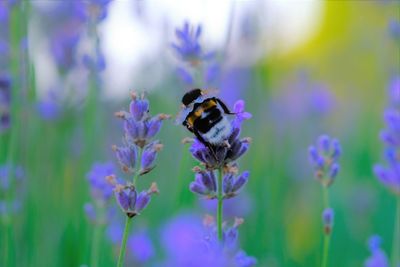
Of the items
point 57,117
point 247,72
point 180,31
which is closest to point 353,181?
point 247,72

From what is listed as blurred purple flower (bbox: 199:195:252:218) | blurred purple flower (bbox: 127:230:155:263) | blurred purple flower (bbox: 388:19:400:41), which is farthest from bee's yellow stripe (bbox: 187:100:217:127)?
blurred purple flower (bbox: 388:19:400:41)

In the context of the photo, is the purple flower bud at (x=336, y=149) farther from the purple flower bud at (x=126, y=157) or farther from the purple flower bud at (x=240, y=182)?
the purple flower bud at (x=126, y=157)

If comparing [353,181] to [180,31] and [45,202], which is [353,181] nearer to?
[45,202]

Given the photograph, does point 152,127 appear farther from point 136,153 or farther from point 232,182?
Result: point 232,182

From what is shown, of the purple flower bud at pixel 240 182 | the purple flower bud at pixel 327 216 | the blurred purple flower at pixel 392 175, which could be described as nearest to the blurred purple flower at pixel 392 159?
the blurred purple flower at pixel 392 175

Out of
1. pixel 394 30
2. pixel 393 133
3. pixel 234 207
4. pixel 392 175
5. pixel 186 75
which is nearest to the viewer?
pixel 392 175

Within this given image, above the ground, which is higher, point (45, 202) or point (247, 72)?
point (247, 72)

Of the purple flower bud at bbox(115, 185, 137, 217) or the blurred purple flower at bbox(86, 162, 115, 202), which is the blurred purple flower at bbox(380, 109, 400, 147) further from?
the purple flower bud at bbox(115, 185, 137, 217)

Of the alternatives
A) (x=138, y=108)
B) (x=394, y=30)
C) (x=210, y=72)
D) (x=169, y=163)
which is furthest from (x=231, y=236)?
(x=169, y=163)
